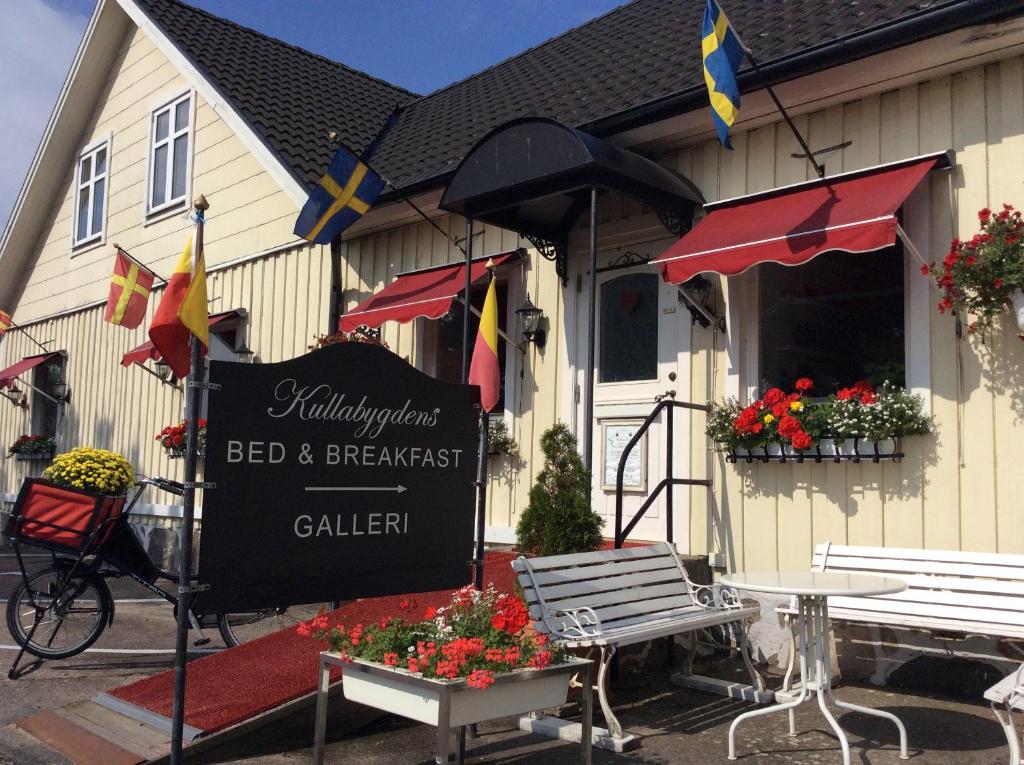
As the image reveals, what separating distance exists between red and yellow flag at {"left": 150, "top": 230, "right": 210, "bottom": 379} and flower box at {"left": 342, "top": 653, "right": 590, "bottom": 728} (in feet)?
4.79

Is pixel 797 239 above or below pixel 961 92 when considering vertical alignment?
below

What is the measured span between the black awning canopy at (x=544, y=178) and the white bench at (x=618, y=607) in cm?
253

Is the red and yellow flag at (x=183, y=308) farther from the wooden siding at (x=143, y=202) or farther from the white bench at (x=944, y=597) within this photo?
the wooden siding at (x=143, y=202)

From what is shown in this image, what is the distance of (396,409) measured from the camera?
4.07 metres

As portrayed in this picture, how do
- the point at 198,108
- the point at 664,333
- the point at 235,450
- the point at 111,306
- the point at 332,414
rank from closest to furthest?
the point at 235,450 < the point at 332,414 < the point at 664,333 < the point at 111,306 < the point at 198,108

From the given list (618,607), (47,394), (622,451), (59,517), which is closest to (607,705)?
(618,607)

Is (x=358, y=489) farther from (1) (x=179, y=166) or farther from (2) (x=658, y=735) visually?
(1) (x=179, y=166)

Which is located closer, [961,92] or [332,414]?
[332,414]

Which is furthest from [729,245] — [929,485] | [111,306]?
[111,306]

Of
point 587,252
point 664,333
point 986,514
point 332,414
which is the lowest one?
point 986,514

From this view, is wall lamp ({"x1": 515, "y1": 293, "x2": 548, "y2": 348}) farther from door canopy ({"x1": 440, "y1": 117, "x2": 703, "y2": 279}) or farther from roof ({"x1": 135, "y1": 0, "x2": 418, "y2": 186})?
roof ({"x1": 135, "y1": 0, "x2": 418, "y2": 186})

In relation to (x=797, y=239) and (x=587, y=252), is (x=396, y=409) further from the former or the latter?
(x=587, y=252)

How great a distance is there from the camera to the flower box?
3520 millimetres

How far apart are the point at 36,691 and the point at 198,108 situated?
28.5ft
